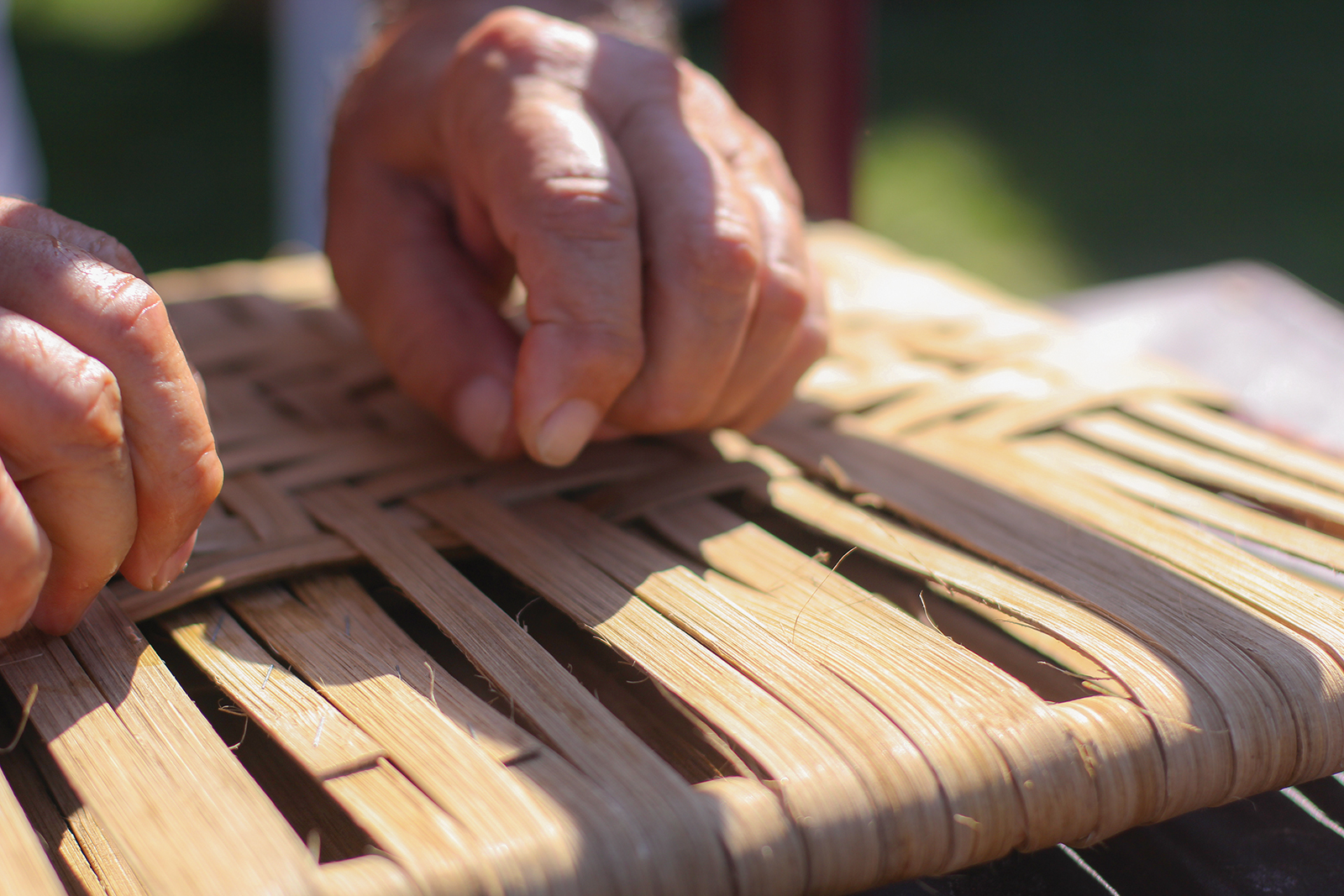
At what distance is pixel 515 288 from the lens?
1011 millimetres

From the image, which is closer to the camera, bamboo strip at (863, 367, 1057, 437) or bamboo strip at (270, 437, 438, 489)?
bamboo strip at (270, 437, 438, 489)

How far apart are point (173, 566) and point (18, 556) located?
9 centimetres

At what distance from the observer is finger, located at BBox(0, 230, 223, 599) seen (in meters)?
0.40

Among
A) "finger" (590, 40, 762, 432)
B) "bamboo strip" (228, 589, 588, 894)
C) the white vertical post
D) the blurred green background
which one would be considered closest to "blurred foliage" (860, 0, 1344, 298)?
the blurred green background

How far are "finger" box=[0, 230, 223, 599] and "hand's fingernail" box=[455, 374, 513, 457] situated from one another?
19 cm

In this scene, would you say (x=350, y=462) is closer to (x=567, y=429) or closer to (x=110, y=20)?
(x=567, y=429)

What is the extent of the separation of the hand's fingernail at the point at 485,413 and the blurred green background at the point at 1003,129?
76.0 inches

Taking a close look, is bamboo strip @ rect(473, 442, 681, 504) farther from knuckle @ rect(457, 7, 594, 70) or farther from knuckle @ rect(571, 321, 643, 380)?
knuckle @ rect(457, 7, 594, 70)

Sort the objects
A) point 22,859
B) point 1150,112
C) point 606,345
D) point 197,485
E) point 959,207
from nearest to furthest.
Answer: point 22,859, point 197,485, point 606,345, point 959,207, point 1150,112

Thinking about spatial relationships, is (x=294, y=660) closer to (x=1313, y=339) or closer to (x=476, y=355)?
(x=476, y=355)

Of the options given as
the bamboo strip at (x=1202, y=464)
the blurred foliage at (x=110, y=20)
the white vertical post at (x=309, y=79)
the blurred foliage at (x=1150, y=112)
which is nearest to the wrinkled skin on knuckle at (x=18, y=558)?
the bamboo strip at (x=1202, y=464)

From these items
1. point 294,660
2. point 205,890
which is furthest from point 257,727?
point 205,890

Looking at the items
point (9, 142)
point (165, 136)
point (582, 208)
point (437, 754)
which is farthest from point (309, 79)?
point (437, 754)

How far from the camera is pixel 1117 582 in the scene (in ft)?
1.72
